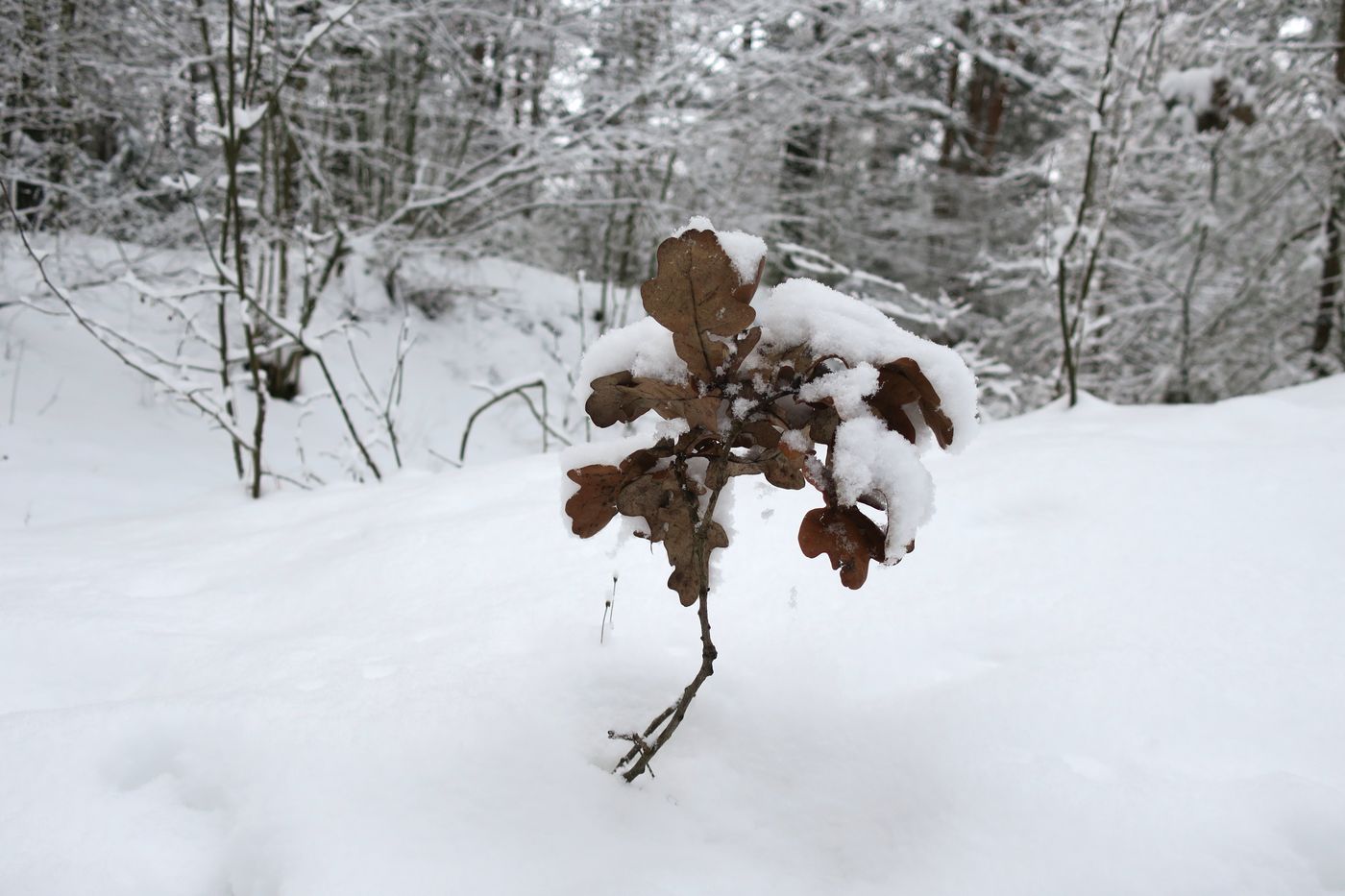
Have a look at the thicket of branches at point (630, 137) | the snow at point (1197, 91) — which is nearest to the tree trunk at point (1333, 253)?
the thicket of branches at point (630, 137)

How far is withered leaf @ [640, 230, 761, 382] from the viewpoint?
0.54 m

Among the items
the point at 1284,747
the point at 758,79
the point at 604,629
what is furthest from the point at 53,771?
the point at 758,79

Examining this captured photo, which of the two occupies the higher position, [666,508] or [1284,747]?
[666,508]

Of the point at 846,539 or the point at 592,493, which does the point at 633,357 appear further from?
the point at 846,539

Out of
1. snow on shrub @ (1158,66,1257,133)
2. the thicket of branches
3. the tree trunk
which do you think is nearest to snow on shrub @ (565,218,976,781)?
the thicket of branches

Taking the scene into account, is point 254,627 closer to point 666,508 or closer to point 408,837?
point 408,837

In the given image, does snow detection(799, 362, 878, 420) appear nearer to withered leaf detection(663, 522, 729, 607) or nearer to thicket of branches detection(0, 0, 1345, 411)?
withered leaf detection(663, 522, 729, 607)

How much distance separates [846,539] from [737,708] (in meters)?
0.30

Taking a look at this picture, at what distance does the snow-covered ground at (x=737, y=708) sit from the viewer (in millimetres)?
562

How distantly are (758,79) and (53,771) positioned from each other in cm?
614

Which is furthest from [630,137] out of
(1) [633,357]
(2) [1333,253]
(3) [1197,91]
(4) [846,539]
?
(4) [846,539]

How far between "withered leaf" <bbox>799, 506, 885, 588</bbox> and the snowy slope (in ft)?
0.32

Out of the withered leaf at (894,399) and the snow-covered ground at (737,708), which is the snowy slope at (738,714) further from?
the withered leaf at (894,399)

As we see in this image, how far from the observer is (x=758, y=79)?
5762mm
